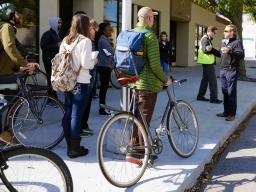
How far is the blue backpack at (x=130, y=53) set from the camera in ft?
15.6

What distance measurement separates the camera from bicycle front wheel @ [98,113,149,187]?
449 cm

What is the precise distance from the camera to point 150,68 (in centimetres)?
498

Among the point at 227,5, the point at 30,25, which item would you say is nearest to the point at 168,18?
the point at 227,5

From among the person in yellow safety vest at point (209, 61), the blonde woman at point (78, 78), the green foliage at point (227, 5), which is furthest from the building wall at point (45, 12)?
the blonde woman at point (78, 78)

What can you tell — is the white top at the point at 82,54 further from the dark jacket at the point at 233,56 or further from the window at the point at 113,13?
the window at the point at 113,13

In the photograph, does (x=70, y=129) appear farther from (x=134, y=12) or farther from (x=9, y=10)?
(x=134, y=12)

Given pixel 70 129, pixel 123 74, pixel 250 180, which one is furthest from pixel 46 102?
pixel 250 180

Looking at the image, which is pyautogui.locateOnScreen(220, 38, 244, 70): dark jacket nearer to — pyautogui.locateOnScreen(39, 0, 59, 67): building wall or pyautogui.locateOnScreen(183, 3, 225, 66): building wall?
pyautogui.locateOnScreen(39, 0, 59, 67): building wall

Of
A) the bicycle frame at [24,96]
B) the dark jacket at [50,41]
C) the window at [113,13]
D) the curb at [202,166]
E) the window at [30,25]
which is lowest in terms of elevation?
the curb at [202,166]

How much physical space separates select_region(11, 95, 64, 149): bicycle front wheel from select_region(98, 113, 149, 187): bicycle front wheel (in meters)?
1.27

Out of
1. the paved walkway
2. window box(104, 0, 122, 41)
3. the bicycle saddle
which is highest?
window box(104, 0, 122, 41)

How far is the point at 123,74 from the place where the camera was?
4918 millimetres

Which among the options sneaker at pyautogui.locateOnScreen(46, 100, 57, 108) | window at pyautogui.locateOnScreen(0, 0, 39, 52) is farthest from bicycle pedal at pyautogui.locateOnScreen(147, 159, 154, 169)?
window at pyautogui.locateOnScreen(0, 0, 39, 52)

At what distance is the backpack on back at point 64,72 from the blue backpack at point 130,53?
0.50m
